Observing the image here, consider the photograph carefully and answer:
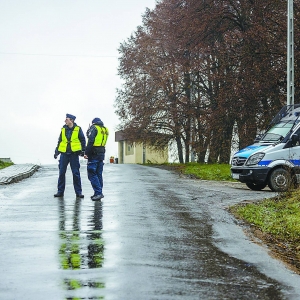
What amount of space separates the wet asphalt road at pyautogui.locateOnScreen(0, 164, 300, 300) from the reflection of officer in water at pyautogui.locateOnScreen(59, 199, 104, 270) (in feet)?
0.04

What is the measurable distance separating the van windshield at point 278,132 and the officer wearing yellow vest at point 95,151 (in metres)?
6.66

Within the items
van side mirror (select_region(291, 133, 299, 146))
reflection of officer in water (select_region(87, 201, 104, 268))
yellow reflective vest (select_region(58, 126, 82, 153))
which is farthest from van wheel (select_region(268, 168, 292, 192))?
reflection of officer in water (select_region(87, 201, 104, 268))

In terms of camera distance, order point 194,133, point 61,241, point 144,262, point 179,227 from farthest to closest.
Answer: point 194,133
point 179,227
point 61,241
point 144,262

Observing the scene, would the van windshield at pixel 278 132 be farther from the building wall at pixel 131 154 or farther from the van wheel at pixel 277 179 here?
the building wall at pixel 131 154

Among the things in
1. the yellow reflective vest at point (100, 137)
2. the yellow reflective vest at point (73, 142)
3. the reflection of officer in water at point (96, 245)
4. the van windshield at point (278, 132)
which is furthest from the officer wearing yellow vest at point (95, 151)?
the van windshield at point (278, 132)

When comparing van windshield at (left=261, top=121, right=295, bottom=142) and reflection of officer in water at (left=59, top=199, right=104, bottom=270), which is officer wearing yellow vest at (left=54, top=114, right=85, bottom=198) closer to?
reflection of officer in water at (left=59, top=199, right=104, bottom=270)

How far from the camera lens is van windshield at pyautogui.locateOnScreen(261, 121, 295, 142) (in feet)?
72.3

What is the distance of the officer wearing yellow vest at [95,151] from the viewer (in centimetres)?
1703

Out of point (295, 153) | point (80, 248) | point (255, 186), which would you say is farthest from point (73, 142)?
point (80, 248)

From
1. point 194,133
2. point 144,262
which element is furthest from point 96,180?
point 194,133

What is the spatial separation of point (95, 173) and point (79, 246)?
7685mm

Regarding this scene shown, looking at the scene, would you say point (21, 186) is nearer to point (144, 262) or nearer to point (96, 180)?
point (96, 180)

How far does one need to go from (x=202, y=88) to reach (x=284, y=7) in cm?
1065

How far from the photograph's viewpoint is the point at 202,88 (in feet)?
147
